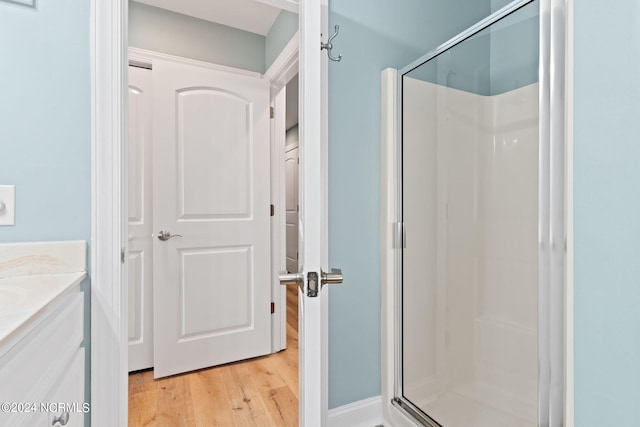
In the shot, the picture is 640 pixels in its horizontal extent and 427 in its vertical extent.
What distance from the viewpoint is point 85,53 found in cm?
109

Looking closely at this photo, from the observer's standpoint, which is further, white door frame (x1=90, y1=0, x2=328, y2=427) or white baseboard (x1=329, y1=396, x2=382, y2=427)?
white baseboard (x1=329, y1=396, x2=382, y2=427)

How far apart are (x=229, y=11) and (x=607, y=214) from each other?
7.78 ft

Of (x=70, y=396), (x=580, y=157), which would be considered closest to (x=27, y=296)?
(x=70, y=396)

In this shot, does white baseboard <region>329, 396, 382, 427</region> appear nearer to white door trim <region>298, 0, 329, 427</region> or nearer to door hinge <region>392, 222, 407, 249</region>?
door hinge <region>392, 222, 407, 249</region>

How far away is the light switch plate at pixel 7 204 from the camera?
0.99m

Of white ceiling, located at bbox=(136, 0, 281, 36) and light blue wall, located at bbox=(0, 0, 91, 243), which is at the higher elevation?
white ceiling, located at bbox=(136, 0, 281, 36)

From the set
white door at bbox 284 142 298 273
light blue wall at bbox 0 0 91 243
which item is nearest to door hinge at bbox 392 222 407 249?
light blue wall at bbox 0 0 91 243

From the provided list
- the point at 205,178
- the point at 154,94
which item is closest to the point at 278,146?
the point at 205,178

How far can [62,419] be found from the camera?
0.86m

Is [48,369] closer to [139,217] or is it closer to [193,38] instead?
[139,217]

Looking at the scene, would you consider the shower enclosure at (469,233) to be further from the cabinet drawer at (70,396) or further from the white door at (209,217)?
the cabinet drawer at (70,396)

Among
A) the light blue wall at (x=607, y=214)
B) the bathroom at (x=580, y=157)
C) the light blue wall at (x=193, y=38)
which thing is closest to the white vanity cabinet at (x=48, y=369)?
the bathroom at (x=580, y=157)

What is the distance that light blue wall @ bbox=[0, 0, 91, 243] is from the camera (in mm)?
1010

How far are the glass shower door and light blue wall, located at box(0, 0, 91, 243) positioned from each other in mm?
1299
